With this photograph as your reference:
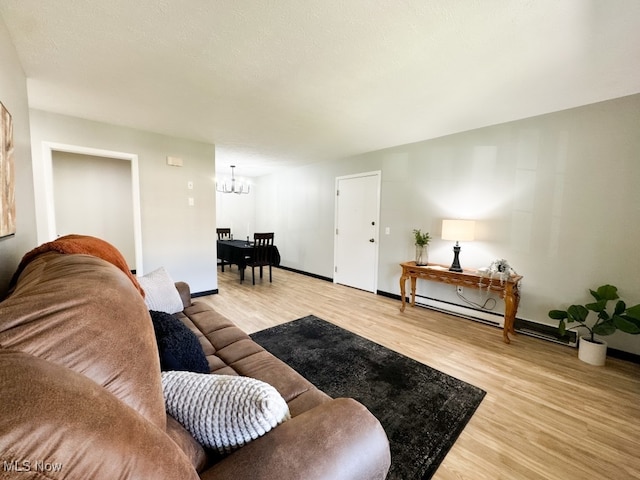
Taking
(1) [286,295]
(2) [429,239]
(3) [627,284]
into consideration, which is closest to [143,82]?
(1) [286,295]

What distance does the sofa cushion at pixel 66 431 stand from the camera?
367mm

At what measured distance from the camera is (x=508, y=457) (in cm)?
140

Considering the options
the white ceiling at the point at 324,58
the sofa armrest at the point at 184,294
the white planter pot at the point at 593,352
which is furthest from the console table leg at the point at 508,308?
the sofa armrest at the point at 184,294

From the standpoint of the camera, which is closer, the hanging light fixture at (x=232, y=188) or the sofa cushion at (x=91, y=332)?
the sofa cushion at (x=91, y=332)

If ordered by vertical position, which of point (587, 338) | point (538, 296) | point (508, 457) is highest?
point (538, 296)

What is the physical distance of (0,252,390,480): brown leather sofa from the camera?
39 cm

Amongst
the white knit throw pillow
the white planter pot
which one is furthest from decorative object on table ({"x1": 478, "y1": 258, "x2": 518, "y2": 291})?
the white knit throw pillow

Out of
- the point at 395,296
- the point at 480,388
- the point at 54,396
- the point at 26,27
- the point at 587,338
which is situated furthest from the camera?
the point at 395,296

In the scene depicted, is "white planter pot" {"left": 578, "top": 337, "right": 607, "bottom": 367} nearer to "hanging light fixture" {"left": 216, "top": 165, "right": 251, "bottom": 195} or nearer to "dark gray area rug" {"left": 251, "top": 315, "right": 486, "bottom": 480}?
"dark gray area rug" {"left": 251, "top": 315, "right": 486, "bottom": 480}

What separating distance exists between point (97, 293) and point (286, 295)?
3532mm

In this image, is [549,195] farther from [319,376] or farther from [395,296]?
[319,376]

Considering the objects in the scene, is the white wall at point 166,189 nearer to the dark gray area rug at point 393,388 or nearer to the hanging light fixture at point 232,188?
the hanging light fixture at point 232,188

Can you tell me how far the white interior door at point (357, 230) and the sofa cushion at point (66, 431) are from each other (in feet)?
13.1

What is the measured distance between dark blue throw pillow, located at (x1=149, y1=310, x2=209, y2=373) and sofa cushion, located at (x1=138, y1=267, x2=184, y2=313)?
0.70 meters
